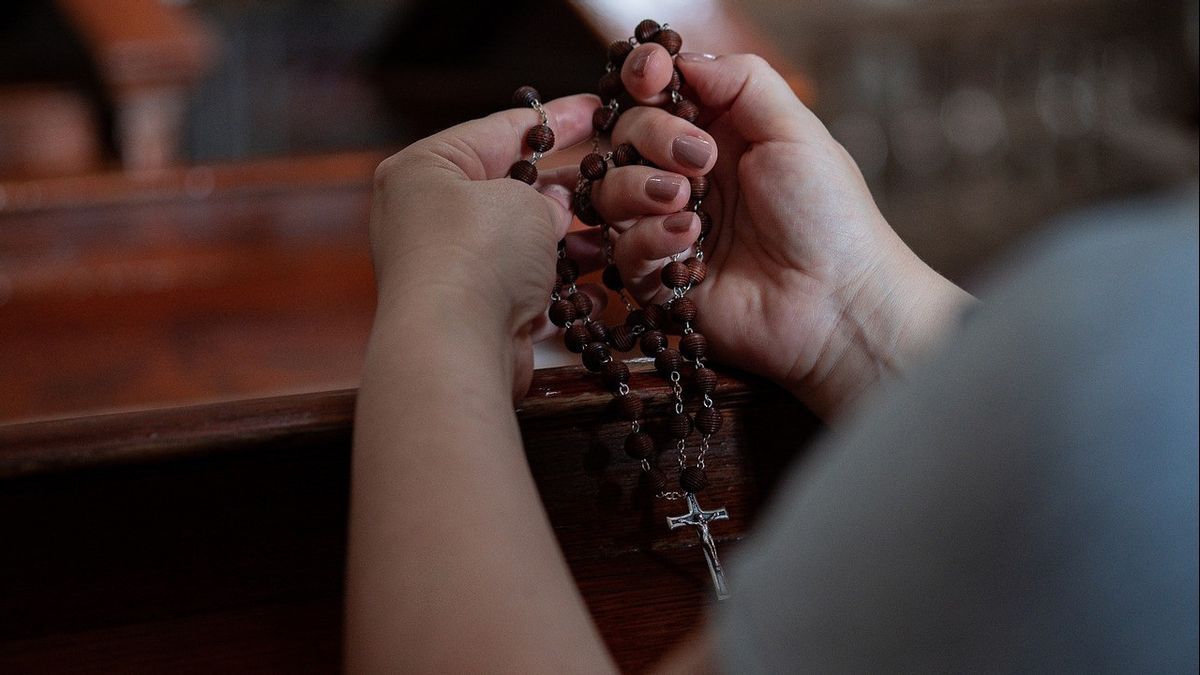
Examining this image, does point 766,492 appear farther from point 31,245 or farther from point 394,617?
point 31,245

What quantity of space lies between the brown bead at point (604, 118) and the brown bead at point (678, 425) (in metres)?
0.23

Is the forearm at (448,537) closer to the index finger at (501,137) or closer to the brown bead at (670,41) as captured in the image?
the index finger at (501,137)

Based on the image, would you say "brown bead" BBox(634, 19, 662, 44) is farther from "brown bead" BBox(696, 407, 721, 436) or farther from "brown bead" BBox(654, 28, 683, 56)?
"brown bead" BBox(696, 407, 721, 436)

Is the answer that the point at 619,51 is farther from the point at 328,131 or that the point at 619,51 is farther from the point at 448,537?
the point at 328,131

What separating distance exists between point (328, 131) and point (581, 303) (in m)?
2.24

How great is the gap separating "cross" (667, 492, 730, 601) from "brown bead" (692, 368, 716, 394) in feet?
0.22

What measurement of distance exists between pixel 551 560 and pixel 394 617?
0.22 feet

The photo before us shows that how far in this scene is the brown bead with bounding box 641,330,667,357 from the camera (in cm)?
76

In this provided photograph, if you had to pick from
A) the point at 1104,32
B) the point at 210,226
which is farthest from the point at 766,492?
the point at 1104,32

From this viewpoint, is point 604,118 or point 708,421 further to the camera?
point 604,118

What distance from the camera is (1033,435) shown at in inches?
11.9

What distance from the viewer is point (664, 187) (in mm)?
747

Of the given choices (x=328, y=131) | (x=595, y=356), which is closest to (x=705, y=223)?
(x=595, y=356)

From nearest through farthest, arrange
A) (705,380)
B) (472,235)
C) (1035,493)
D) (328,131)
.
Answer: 1. (1035,493)
2. (472,235)
3. (705,380)
4. (328,131)
